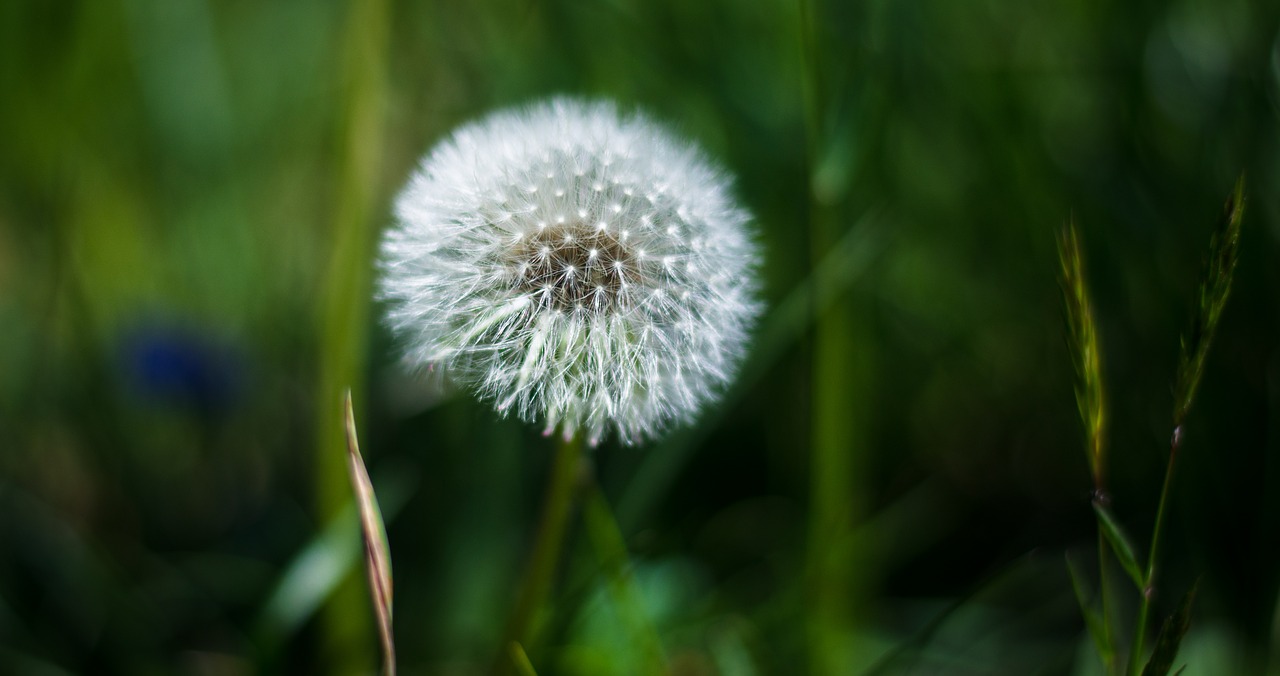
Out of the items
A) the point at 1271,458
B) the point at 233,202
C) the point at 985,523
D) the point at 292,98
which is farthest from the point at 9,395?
the point at 1271,458

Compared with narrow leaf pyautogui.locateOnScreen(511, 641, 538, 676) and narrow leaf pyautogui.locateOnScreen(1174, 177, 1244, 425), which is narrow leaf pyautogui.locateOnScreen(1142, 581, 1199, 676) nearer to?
narrow leaf pyautogui.locateOnScreen(1174, 177, 1244, 425)

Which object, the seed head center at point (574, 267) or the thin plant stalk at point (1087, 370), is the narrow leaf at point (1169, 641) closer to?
the thin plant stalk at point (1087, 370)

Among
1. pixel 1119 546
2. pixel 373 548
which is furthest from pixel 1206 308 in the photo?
pixel 373 548

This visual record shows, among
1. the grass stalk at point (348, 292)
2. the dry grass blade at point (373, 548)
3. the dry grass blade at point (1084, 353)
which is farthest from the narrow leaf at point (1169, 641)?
the grass stalk at point (348, 292)

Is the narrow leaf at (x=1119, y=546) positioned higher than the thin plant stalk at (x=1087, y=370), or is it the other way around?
the thin plant stalk at (x=1087, y=370)

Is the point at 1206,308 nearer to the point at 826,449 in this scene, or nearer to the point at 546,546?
the point at 826,449

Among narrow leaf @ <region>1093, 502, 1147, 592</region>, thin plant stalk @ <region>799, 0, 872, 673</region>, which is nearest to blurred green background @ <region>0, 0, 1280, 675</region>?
thin plant stalk @ <region>799, 0, 872, 673</region>

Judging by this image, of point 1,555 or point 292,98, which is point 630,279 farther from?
point 292,98

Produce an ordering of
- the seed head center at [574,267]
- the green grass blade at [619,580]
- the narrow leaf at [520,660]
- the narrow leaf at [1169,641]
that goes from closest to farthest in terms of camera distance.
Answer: the narrow leaf at [1169,641] < the narrow leaf at [520,660] < the seed head center at [574,267] < the green grass blade at [619,580]
